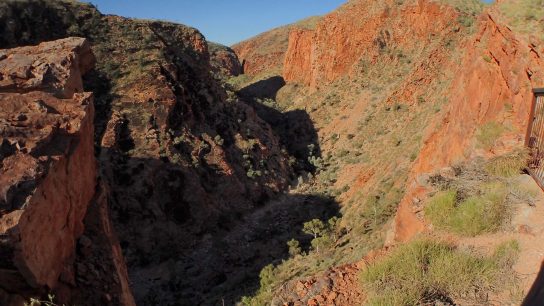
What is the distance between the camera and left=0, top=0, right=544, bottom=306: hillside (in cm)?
707

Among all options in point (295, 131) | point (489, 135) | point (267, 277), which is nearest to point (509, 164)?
point (489, 135)

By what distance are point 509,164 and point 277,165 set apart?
24784mm

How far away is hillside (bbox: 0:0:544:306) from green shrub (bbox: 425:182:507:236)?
3cm

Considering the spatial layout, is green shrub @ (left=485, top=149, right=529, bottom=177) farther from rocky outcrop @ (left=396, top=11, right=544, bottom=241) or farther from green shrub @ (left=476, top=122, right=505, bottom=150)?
green shrub @ (left=476, top=122, right=505, bottom=150)

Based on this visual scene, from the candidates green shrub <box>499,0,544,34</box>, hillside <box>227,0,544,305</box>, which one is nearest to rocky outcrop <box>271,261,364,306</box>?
hillside <box>227,0,544,305</box>

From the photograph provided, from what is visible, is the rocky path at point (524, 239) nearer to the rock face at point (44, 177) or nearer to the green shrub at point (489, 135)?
the green shrub at point (489, 135)

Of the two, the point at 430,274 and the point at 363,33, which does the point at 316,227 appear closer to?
the point at 430,274

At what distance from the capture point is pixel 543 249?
579 centimetres

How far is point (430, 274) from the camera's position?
233 inches

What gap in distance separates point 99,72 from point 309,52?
3357cm

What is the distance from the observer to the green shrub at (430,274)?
5566 millimetres

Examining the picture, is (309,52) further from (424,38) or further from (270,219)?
(270,219)

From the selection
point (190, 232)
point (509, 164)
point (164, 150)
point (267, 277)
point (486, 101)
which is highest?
point (164, 150)

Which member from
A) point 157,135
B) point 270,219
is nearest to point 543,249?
point 270,219
